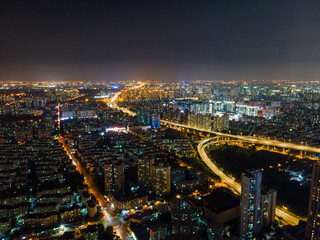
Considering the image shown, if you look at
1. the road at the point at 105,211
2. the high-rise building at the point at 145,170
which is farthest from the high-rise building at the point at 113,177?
the high-rise building at the point at 145,170

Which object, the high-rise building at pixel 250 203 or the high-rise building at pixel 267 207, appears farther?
the high-rise building at pixel 267 207

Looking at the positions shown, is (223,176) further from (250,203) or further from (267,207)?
(250,203)

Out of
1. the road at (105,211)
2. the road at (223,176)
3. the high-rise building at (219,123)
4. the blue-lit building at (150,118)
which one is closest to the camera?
the road at (105,211)

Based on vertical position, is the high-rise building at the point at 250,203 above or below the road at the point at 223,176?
above

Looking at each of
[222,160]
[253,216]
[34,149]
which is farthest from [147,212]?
[34,149]

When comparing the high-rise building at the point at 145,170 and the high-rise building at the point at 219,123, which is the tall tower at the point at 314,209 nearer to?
the high-rise building at the point at 145,170

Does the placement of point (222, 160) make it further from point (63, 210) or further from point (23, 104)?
point (23, 104)
